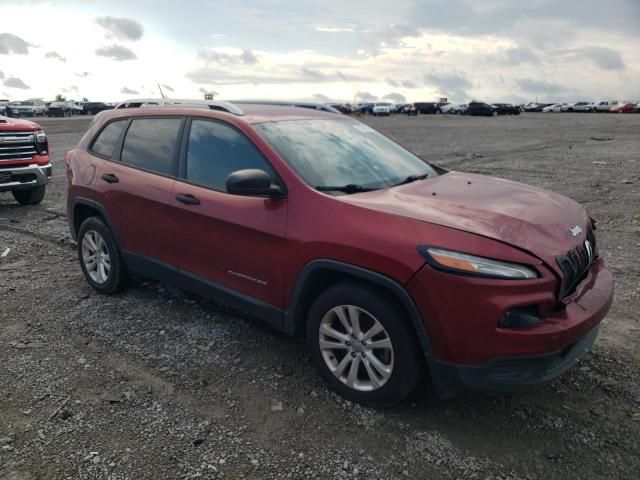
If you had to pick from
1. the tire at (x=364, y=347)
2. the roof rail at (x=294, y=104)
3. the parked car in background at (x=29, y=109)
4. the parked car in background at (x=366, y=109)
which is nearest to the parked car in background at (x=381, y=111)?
the parked car in background at (x=366, y=109)

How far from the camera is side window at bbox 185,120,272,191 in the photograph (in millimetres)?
3869

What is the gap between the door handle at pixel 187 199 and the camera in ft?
13.4

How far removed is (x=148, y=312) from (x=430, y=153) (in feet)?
44.9

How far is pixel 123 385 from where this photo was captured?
3.70 m

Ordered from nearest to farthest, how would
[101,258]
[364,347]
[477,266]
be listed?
[477,266] → [364,347] → [101,258]

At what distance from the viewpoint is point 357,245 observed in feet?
10.3

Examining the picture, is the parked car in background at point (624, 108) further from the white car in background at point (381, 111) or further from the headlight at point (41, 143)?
the headlight at point (41, 143)

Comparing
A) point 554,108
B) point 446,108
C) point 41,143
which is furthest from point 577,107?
point 41,143

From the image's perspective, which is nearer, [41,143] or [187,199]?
[187,199]

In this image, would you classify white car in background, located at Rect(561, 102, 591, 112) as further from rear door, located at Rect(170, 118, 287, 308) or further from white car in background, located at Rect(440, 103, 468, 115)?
rear door, located at Rect(170, 118, 287, 308)

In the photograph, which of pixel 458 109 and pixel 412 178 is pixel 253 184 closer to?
pixel 412 178

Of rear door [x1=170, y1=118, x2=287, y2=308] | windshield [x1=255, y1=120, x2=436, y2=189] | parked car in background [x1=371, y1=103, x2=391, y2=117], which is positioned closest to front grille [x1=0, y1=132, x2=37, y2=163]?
rear door [x1=170, y1=118, x2=287, y2=308]

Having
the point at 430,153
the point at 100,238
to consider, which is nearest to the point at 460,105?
the point at 430,153

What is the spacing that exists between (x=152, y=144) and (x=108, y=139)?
0.77 meters
